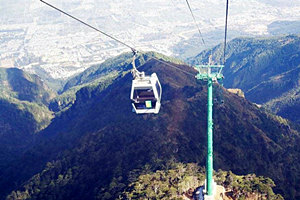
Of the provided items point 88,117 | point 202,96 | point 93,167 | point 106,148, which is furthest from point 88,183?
point 88,117

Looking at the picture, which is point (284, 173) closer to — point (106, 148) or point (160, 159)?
point (160, 159)

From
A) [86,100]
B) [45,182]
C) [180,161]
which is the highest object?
[86,100]

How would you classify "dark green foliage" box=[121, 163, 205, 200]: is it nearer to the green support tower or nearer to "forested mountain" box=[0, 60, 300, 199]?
"forested mountain" box=[0, 60, 300, 199]

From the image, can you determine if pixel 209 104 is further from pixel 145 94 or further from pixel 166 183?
pixel 166 183

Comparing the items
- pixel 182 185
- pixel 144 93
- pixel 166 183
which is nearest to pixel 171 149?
pixel 166 183

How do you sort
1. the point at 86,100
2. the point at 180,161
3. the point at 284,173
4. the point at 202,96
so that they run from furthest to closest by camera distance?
the point at 86,100, the point at 202,96, the point at 284,173, the point at 180,161

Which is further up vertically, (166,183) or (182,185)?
(182,185)

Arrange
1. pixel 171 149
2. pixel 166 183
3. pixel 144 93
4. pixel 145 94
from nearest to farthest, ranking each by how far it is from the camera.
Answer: pixel 144 93 < pixel 145 94 < pixel 166 183 < pixel 171 149
